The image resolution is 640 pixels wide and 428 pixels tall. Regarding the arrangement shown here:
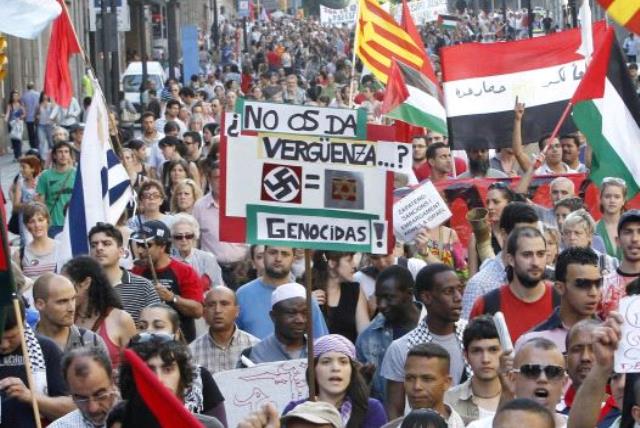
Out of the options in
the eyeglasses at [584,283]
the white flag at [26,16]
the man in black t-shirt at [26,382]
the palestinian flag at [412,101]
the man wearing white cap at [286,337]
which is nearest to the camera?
the man in black t-shirt at [26,382]

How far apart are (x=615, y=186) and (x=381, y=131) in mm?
3242

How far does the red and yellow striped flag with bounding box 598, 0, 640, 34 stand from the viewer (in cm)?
1020

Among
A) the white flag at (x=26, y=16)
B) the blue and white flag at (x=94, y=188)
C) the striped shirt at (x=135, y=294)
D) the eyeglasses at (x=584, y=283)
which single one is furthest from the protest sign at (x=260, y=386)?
the white flag at (x=26, y=16)

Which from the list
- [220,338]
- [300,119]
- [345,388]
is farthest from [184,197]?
[345,388]

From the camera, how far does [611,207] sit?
11.6 meters

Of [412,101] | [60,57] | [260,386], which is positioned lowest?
[260,386]

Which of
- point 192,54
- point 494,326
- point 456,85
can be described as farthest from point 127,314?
point 192,54

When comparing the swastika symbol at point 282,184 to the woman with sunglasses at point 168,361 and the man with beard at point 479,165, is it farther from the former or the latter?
the man with beard at point 479,165

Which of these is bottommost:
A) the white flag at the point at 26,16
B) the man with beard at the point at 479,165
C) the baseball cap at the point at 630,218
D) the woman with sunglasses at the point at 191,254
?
the woman with sunglasses at the point at 191,254

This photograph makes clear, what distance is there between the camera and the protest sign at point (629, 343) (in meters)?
6.57

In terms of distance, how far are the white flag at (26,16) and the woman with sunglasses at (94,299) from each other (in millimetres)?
3776

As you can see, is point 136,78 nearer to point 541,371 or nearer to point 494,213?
Answer: point 494,213

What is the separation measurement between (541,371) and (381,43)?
33.3ft

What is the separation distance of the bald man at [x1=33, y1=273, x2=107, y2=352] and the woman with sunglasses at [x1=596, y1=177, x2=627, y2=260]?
3.75m
